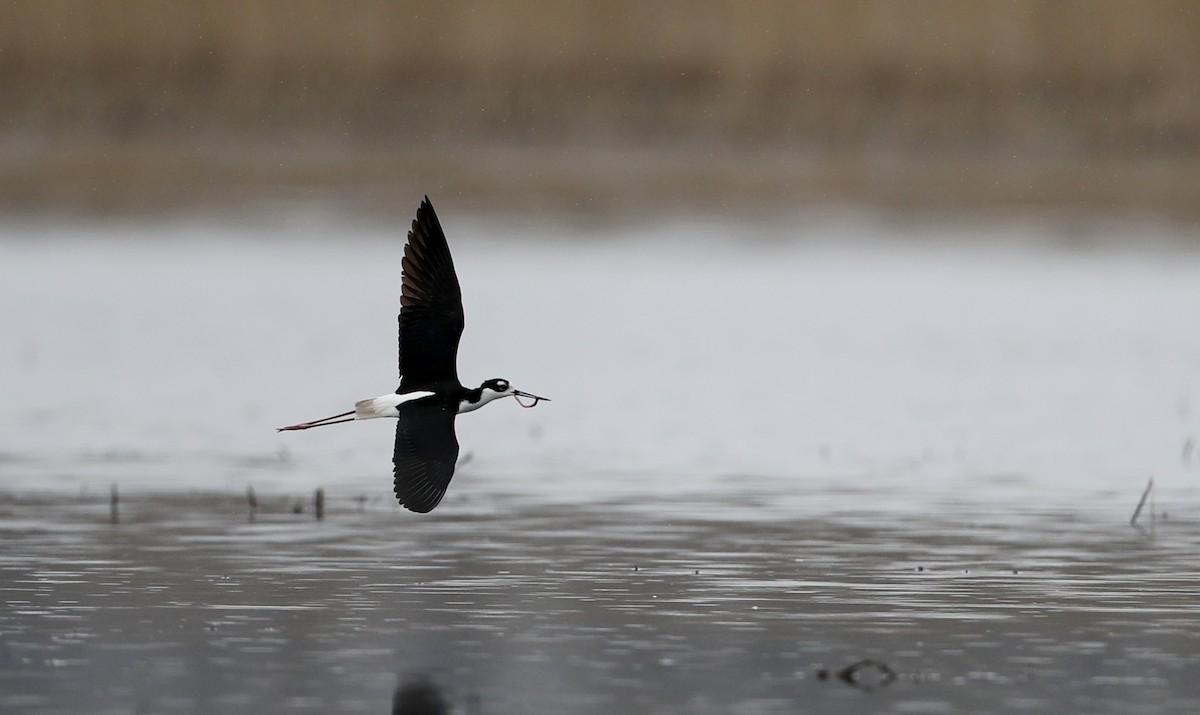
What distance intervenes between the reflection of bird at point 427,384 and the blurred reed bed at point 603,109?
33.7 metres

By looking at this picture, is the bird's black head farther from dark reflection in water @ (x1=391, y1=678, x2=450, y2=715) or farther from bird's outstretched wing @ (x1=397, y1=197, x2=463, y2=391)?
dark reflection in water @ (x1=391, y1=678, x2=450, y2=715)

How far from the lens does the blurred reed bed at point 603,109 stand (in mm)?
47281

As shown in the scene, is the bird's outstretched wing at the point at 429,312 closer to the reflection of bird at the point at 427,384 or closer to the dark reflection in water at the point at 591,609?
the reflection of bird at the point at 427,384

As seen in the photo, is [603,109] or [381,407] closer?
[381,407]

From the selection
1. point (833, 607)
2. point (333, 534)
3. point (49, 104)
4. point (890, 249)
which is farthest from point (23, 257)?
point (833, 607)

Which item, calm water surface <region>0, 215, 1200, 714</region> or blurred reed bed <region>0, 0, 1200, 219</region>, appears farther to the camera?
blurred reed bed <region>0, 0, 1200, 219</region>

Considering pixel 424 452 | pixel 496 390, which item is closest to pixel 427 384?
pixel 424 452

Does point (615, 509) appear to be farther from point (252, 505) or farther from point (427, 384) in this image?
point (427, 384)

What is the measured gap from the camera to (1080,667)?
8.51m

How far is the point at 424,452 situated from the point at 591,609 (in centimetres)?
94

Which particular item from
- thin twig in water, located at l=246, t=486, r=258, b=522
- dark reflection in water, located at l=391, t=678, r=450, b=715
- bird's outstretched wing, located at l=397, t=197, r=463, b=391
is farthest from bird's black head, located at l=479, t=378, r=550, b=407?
thin twig in water, located at l=246, t=486, r=258, b=522

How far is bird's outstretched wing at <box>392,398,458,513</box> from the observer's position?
385 inches

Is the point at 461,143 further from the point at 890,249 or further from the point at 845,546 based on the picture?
the point at 845,546

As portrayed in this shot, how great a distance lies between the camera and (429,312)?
1022 centimetres
